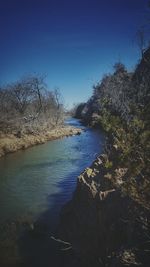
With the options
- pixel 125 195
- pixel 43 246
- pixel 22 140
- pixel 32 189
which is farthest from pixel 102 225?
pixel 22 140

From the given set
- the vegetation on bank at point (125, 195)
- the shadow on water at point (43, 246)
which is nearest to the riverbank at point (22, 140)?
the shadow on water at point (43, 246)

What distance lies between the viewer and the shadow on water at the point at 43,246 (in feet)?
33.1

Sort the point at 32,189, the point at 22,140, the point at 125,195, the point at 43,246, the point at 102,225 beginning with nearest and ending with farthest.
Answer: the point at 125,195 → the point at 102,225 → the point at 43,246 → the point at 32,189 → the point at 22,140

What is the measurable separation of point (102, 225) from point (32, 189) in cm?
1002

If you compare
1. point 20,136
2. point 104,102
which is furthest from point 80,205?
point 20,136

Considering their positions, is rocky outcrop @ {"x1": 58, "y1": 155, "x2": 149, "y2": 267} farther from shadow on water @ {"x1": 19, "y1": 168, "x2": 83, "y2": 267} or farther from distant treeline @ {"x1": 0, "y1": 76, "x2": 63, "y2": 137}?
distant treeline @ {"x1": 0, "y1": 76, "x2": 63, "y2": 137}

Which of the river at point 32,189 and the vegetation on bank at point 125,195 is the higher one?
the vegetation on bank at point 125,195

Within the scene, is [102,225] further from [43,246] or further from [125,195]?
[43,246]

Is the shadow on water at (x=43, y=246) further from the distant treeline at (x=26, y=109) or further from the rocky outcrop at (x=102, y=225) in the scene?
the distant treeline at (x=26, y=109)

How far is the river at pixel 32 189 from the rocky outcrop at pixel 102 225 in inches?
61.8

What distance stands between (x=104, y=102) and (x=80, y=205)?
5.71 metres

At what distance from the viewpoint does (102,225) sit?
361 inches

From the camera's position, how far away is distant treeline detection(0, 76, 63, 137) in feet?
139

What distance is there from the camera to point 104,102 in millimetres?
7035
